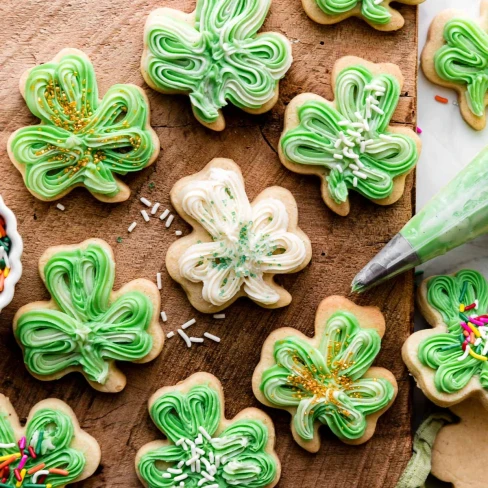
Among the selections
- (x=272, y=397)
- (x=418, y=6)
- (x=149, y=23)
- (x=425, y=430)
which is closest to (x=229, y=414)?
(x=272, y=397)

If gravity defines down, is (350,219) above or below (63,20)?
below

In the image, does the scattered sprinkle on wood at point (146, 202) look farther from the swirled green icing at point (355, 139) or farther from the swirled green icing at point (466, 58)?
the swirled green icing at point (466, 58)

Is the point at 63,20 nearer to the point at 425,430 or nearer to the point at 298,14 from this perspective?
the point at 298,14

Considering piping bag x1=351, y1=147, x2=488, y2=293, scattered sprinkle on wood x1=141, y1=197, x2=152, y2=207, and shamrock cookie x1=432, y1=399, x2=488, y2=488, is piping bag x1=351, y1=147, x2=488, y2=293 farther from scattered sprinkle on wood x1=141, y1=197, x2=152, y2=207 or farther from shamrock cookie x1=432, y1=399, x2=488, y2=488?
scattered sprinkle on wood x1=141, y1=197, x2=152, y2=207

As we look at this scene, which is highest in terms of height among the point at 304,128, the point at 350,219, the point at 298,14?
the point at 298,14

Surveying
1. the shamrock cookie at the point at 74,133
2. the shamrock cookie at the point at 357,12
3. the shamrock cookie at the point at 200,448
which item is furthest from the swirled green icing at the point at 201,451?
the shamrock cookie at the point at 357,12

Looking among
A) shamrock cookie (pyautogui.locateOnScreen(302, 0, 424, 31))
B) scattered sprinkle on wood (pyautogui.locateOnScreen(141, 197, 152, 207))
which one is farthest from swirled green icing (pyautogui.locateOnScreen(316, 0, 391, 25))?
scattered sprinkle on wood (pyautogui.locateOnScreen(141, 197, 152, 207))
